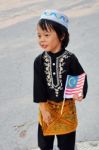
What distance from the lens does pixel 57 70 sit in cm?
301

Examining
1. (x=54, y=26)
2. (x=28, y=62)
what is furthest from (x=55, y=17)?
(x=28, y=62)

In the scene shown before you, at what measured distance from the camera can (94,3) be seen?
28.9 ft

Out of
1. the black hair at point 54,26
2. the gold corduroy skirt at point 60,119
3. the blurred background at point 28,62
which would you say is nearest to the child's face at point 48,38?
the black hair at point 54,26

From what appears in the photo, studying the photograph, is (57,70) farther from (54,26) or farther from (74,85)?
(54,26)

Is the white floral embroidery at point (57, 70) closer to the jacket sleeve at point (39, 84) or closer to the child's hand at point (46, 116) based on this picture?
the jacket sleeve at point (39, 84)

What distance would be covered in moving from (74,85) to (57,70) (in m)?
0.16

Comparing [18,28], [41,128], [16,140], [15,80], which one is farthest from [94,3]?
[41,128]

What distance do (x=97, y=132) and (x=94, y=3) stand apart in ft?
16.7

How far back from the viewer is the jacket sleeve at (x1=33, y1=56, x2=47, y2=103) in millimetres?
3033

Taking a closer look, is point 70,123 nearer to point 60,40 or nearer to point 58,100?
point 58,100

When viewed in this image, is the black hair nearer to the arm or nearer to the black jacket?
the black jacket

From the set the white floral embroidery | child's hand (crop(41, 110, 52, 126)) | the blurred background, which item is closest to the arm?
child's hand (crop(41, 110, 52, 126))

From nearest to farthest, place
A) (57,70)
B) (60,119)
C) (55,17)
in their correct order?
1. (55,17)
2. (57,70)
3. (60,119)

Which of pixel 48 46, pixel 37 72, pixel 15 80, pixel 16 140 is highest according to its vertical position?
pixel 48 46
